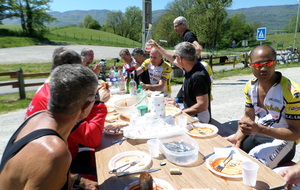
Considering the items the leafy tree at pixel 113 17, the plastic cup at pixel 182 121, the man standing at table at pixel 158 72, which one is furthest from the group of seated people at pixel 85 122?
the leafy tree at pixel 113 17

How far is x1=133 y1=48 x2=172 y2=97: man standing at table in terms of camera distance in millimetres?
4512

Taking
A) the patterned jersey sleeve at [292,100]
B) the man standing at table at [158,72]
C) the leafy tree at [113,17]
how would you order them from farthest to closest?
the leafy tree at [113,17], the man standing at table at [158,72], the patterned jersey sleeve at [292,100]

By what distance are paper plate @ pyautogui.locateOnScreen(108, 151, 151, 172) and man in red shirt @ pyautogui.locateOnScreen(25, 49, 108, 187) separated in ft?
1.05

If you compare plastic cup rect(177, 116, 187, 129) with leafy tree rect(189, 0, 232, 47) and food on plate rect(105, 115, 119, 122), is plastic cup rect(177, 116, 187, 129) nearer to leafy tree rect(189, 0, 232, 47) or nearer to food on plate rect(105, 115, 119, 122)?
food on plate rect(105, 115, 119, 122)

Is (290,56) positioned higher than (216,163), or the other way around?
(290,56)

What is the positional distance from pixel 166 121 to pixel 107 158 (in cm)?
79

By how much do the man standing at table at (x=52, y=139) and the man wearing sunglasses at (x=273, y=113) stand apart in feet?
4.86

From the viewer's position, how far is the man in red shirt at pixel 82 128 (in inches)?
70.7

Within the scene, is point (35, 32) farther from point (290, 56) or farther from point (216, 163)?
point (216, 163)

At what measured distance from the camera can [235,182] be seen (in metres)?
1.33

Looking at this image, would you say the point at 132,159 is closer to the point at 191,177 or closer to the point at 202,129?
the point at 191,177

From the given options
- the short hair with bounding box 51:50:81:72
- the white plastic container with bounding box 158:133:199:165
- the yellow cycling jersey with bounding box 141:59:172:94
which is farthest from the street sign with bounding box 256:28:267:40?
the white plastic container with bounding box 158:133:199:165

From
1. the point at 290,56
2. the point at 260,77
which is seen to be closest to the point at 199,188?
the point at 260,77

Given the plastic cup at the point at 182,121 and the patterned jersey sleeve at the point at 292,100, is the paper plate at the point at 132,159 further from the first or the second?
the patterned jersey sleeve at the point at 292,100
